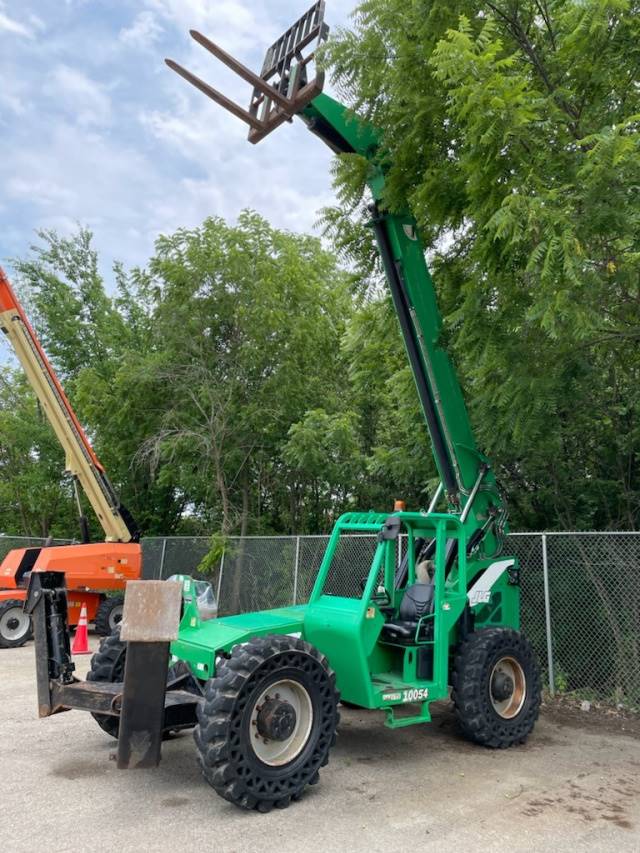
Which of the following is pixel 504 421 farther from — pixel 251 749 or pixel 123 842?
pixel 123 842

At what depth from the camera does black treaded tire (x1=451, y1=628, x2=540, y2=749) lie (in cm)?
580

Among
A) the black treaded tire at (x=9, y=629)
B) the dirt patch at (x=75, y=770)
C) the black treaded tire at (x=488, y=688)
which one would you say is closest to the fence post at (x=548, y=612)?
the black treaded tire at (x=488, y=688)

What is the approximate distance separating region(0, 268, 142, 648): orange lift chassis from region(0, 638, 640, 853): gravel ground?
5.11 metres

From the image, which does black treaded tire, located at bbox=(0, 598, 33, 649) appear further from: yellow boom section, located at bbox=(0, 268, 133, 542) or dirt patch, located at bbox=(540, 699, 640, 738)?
dirt patch, located at bbox=(540, 699, 640, 738)

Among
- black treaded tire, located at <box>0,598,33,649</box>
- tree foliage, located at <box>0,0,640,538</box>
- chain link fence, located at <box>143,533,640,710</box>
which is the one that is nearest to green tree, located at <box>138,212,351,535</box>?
tree foliage, located at <box>0,0,640,538</box>

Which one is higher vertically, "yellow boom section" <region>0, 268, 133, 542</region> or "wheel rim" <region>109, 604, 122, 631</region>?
"yellow boom section" <region>0, 268, 133, 542</region>

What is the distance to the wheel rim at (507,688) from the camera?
238 inches

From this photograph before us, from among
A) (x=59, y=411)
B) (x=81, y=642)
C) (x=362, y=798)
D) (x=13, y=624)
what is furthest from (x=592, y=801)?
(x=59, y=411)

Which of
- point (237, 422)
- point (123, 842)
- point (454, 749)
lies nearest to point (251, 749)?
Answer: point (123, 842)

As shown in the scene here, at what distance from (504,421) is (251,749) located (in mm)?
3953

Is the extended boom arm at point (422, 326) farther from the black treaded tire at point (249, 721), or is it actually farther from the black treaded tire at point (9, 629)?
the black treaded tire at point (9, 629)

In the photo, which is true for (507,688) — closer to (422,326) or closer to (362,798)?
(362,798)

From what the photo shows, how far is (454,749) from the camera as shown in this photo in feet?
19.6

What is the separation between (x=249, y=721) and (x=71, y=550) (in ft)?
26.4
